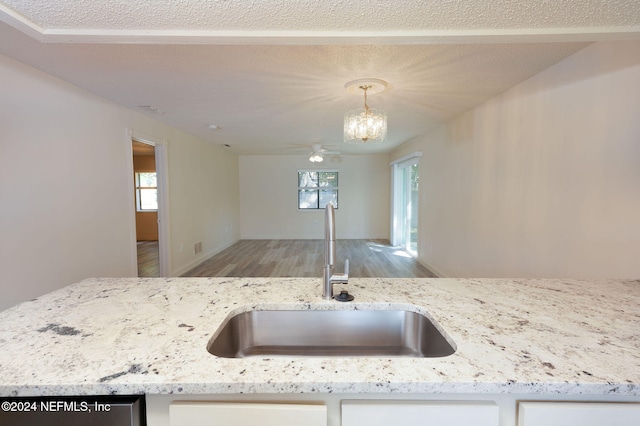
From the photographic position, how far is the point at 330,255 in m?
1.07

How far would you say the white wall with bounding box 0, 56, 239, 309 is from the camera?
2.06 meters

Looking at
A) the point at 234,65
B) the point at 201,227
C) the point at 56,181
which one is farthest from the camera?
the point at 201,227

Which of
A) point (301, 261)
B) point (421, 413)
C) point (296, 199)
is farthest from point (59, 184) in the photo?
point (296, 199)

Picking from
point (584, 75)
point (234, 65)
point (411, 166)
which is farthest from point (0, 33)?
point (411, 166)

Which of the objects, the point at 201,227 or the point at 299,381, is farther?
the point at 201,227

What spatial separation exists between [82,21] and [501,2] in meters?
1.94

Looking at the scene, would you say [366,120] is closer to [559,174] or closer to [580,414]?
[559,174]

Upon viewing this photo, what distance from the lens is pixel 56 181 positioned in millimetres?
2408

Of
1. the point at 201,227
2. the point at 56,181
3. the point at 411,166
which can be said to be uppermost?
the point at 411,166

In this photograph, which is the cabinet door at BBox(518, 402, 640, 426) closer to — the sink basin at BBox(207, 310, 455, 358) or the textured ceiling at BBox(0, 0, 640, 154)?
the sink basin at BBox(207, 310, 455, 358)

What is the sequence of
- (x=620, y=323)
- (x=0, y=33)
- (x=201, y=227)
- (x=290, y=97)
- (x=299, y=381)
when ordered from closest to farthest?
(x=299, y=381) < (x=620, y=323) < (x=0, y=33) < (x=290, y=97) < (x=201, y=227)

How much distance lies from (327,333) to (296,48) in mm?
1783

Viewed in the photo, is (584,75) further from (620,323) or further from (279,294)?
(279,294)

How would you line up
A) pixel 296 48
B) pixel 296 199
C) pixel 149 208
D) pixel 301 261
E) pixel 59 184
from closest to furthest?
pixel 296 48, pixel 59 184, pixel 301 261, pixel 149 208, pixel 296 199
